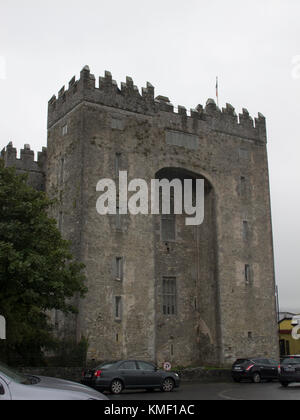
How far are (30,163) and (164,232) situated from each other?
9987 mm

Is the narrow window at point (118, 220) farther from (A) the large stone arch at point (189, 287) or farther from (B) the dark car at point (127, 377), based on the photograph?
(B) the dark car at point (127, 377)

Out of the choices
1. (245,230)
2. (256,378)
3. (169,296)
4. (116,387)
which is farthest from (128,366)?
(245,230)

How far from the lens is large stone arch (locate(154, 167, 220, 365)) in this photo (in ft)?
105

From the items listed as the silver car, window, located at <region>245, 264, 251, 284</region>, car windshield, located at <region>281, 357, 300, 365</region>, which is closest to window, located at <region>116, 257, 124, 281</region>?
Result: window, located at <region>245, 264, 251, 284</region>

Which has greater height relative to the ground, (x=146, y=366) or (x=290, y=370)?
(x=146, y=366)

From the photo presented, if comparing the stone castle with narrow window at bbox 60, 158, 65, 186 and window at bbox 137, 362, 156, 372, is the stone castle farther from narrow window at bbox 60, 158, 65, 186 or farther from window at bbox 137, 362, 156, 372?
window at bbox 137, 362, 156, 372

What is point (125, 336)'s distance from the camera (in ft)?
93.4

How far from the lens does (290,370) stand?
898 inches

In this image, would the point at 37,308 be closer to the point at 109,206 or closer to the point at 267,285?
the point at 109,206

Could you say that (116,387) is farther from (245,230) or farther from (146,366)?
(245,230)

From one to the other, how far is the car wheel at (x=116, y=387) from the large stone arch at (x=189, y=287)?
10.9 meters

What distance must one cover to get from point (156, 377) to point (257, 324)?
14.3 metres

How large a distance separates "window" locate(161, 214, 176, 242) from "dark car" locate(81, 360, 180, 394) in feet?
43.0

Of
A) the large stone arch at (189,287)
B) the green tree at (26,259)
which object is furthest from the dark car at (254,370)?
the green tree at (26,259)
